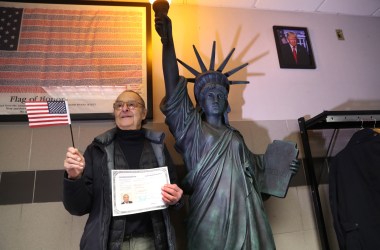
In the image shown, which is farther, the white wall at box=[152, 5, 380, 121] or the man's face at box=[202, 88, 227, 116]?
the white wall at box=[152, 5, 380, 121]

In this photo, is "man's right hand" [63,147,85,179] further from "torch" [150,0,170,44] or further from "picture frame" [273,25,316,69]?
"picture frame" [273,25,316,69]

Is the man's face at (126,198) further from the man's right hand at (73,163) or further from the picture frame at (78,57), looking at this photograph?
the picture frame at (78,57)

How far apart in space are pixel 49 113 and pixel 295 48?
1.81 metres

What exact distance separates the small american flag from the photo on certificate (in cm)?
29

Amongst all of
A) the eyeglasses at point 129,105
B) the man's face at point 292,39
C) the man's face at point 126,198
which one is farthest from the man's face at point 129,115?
the man's face at point 292,39

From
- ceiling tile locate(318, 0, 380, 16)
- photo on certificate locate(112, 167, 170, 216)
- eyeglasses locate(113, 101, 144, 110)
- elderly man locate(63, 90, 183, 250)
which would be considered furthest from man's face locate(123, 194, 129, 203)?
ceiling tile locate(318, 0, 380, 16)

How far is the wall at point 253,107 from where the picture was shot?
1.47m

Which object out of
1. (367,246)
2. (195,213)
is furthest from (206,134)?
(367,246)

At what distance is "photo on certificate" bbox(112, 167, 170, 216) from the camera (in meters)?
0.99

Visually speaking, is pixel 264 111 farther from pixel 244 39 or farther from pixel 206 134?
pixel 206 134

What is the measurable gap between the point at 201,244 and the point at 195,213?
0.42 feet

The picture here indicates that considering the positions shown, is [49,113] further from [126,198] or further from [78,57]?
[78,57]

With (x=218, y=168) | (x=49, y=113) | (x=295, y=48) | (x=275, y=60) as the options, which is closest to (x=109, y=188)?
(x=49, y=113)

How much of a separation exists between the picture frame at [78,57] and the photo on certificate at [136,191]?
28.2 inches
